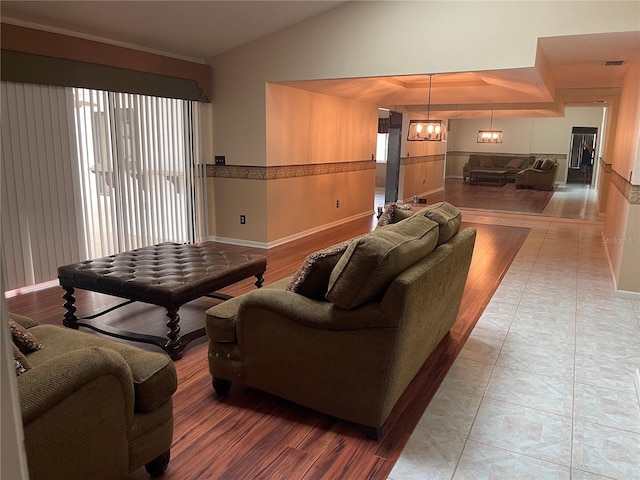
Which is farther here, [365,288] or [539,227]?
[539,227]

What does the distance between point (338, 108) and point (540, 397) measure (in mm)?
5448

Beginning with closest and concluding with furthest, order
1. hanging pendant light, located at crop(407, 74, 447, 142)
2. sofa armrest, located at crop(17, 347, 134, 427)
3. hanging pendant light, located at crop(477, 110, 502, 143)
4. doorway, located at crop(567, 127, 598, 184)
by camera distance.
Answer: sofa armrest, located at crop(17, 347, 134, 427) < hanging pendant light, located at crop(407, 74, 447, 142) < hanging pendant light, located at crop(477, 110, 502, 143) < doorway, located at crop(567, 127, 598, 184)

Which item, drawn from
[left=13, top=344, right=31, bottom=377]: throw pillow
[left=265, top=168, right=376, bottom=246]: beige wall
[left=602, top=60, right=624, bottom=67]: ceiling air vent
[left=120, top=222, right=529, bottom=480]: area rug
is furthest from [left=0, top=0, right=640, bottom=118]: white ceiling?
[left=13, top=344, right=31, bottom=377]: throw pillow

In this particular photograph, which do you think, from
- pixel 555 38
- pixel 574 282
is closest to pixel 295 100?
pixel 555 38

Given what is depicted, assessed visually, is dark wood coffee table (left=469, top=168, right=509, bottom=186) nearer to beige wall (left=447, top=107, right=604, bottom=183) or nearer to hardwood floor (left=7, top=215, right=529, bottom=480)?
beige wall (left=447, top=107, right=604, bottom=183)

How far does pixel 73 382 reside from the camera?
1506 mm

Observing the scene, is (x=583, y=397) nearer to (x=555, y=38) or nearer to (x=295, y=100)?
(x=555, y=38)

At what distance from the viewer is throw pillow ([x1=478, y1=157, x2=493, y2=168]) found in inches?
347

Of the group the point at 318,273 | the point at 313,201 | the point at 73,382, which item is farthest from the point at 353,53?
the point at 73,382

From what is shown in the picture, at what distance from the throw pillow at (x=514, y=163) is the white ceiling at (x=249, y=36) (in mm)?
1822

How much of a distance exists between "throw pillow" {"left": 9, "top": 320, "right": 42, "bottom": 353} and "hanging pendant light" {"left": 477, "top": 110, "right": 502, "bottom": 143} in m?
8.16

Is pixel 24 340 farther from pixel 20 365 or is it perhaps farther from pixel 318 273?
pixel 318 273

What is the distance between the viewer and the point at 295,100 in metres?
6.15

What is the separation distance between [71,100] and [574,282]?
16.6 feet
